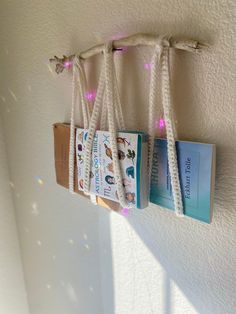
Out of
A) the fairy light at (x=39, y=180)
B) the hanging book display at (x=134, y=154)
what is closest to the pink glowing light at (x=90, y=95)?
the hanging book display at (x=134, y=154)

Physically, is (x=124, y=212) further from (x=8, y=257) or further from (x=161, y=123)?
(x=8, y=257)

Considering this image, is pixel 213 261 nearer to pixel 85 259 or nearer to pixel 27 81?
pixel 85 259

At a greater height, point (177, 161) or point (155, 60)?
point (155, 60)

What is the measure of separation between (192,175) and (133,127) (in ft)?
0.49

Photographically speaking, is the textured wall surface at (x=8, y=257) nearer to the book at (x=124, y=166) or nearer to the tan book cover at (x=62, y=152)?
the tan book cover at (x=62, y=152)

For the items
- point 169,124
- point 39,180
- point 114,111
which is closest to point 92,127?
point 114,111

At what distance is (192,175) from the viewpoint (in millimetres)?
409

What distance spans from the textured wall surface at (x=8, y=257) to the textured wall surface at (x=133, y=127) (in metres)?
0.06

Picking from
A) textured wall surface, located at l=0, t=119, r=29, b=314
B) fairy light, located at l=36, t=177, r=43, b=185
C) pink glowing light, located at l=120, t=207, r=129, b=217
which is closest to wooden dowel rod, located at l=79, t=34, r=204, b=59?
pink glowing light, located at l=120, t=207, r=129, b=217

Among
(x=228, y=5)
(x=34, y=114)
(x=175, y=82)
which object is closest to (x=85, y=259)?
(x=34, y=114)

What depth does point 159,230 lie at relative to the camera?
52 centimetres

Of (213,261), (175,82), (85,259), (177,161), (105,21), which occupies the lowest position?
(85,259)

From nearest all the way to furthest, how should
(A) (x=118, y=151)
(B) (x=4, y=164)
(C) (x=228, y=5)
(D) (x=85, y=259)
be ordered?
(C) (x=228, y=5) → (A) (x=118, y=151) → (D) (x=85, y=259) → (B) (x=4, y=164)

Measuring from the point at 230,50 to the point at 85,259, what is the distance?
2.04 ft
